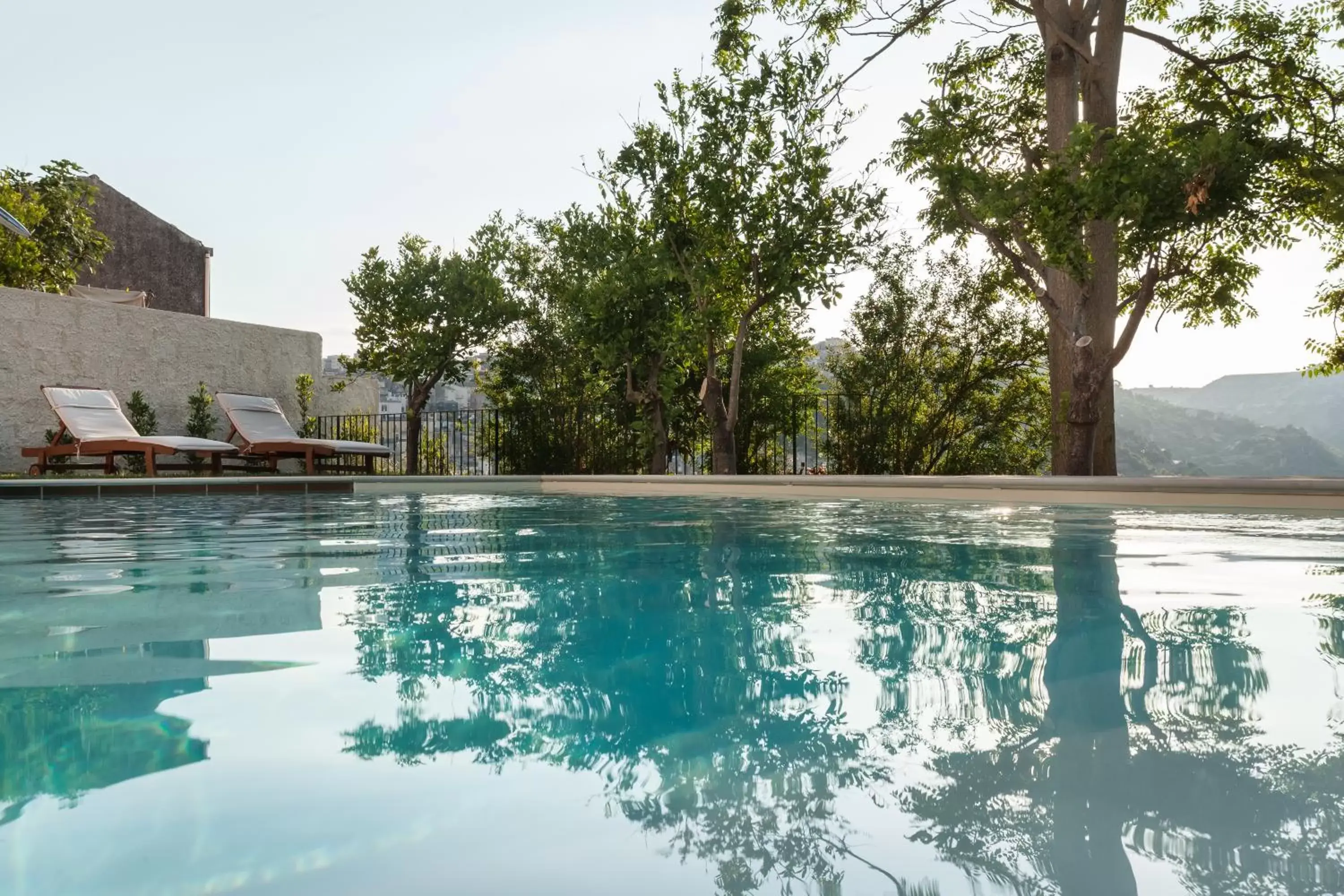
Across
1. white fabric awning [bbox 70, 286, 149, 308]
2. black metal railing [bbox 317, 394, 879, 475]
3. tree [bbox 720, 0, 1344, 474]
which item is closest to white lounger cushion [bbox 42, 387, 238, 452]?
black metal railing [bbox 317, 394, 879, 475]

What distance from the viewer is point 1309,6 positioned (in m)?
10.5

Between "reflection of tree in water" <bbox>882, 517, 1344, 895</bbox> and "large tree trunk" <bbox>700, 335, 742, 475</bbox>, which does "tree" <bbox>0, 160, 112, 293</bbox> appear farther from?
"reflection of tree in water" <bbox>882, 517, 1344, 895</bbox>

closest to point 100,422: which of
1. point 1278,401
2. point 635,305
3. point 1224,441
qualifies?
point 635,305

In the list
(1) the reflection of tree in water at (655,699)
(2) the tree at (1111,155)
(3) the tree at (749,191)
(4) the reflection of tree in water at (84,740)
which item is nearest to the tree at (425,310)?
(3) the tree at (749,191)

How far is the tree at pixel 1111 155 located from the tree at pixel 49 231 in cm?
1129

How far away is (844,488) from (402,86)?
21.3ft

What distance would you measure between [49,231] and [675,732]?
1792 cm

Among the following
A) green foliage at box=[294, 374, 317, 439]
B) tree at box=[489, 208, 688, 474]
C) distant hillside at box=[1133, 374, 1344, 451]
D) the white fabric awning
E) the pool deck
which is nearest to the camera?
the pool deck

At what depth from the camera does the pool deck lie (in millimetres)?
6926

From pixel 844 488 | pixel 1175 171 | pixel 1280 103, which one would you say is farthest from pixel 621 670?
pixel 1280 103

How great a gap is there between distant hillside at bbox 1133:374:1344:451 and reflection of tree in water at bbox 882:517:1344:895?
4626 centimetres

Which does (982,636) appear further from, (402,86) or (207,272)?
(207,272)

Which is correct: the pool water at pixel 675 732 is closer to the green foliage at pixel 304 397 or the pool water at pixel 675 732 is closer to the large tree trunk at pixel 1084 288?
the large tree trunk at pixel 1084 288

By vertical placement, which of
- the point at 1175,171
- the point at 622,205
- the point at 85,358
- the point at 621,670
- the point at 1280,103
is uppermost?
the point at 1280,103
